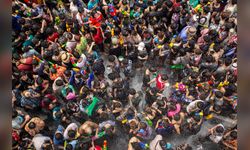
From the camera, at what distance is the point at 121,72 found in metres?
6.36

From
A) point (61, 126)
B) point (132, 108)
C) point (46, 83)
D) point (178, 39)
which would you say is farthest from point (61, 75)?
point (178, 39)

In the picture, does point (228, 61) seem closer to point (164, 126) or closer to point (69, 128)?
point (164, 126)

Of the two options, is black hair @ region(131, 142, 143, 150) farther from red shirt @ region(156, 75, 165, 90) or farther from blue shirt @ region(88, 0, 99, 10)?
blue shirt @ region(88, 0, 99, 10)

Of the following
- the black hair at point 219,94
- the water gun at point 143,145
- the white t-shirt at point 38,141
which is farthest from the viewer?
the black hair at point 219,94

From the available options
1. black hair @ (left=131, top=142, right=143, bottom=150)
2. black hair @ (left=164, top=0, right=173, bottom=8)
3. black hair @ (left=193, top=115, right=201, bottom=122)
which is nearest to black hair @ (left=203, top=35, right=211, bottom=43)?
black hair @ (left=164, top=0, right=173, bottom=8)

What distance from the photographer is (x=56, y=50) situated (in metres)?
6.00

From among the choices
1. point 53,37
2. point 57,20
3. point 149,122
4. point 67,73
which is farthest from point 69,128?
point 57,20

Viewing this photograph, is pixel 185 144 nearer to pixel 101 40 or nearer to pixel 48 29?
pixel 101 40

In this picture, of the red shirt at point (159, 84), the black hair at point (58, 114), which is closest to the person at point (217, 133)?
the red shirt at point (159, 84)

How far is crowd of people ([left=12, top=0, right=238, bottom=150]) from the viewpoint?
205 inches

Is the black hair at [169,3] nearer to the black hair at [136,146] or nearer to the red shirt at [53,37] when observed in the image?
the red shirt at [53,37]

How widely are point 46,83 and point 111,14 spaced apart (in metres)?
2.18

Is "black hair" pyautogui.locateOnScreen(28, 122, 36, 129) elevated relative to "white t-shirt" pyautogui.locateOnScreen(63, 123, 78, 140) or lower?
elevated

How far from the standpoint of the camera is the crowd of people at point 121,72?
17.1ft
